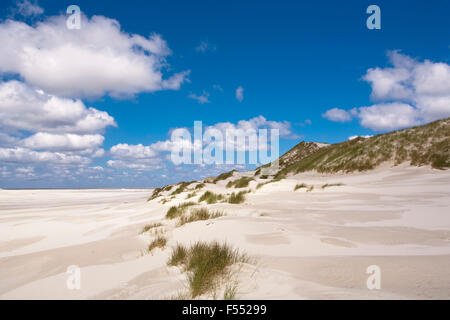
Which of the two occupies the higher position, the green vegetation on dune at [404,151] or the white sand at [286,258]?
the green vegetation on dune at [404,151]

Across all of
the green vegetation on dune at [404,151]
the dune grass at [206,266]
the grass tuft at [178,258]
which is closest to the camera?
the dune grass at [206,266]

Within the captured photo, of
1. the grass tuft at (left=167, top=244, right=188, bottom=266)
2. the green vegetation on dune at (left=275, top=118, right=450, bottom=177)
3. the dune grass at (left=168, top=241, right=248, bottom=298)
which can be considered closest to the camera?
the dune grass at (left=168, top=241, right=248, bottom=298)

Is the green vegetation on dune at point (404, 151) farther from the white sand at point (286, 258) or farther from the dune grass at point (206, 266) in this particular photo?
the dune grass at point (206, 266)

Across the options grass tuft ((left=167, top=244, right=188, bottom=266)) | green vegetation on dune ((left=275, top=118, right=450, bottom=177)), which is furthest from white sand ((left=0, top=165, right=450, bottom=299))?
green vegetation on dune ((left=275, top=118, right=450, bottom=177))

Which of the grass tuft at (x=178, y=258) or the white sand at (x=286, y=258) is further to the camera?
the grass tuft at (x=178, y=258)

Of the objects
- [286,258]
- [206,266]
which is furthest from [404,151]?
[206,266]

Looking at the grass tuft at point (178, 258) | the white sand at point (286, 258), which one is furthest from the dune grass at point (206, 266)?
the white sand at point (286, 258)

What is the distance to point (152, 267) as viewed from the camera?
322cm

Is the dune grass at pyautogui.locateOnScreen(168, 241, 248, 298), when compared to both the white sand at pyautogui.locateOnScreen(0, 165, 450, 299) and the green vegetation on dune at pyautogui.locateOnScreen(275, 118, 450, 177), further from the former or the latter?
the green vegetation on dune at pyautogui.locateOnScreen(275, 118, 450, 177)

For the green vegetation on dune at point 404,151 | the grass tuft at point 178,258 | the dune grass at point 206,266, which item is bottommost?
the grass tuft at point 178,258

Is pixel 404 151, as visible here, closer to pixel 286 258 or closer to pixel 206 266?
pixel 286 258
